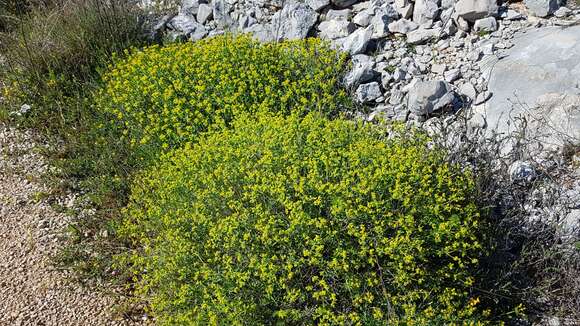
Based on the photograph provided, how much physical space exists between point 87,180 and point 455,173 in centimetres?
291

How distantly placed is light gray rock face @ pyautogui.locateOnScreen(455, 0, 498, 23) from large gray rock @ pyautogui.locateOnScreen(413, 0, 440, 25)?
0.23 metres

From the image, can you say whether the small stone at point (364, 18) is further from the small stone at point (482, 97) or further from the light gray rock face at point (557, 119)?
the light gray rock face at point (557, 119)

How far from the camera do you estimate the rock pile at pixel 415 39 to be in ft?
16.3

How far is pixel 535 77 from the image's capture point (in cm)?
474

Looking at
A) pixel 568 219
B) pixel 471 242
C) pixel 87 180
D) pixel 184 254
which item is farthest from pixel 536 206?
pixel 87 180

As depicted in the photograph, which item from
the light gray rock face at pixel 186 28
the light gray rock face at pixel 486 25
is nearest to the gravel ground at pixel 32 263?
the light gray rock face at pixel 186 28

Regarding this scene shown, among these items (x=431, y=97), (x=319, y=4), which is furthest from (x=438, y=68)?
(x=319, y=4)

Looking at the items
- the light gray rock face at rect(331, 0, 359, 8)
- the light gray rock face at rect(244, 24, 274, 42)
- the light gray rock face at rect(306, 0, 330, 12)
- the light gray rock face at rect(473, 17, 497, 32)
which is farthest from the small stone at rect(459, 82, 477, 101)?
the light gray rock face at rect(244, 24, 274, 42)

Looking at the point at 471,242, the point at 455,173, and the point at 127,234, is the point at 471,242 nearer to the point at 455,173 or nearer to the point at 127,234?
the point at 455,173

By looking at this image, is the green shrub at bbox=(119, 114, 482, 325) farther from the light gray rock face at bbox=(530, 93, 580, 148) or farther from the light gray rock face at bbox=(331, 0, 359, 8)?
the light gray rock face at bbox=(331, 0, 359, 8)

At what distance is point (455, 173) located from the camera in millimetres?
4047

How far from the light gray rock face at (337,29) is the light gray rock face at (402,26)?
373 millimetres

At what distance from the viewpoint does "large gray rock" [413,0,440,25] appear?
5484 mm

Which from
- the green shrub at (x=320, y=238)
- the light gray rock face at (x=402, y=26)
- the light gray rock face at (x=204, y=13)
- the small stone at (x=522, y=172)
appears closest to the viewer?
the green shrub at (x=320, y=238)
